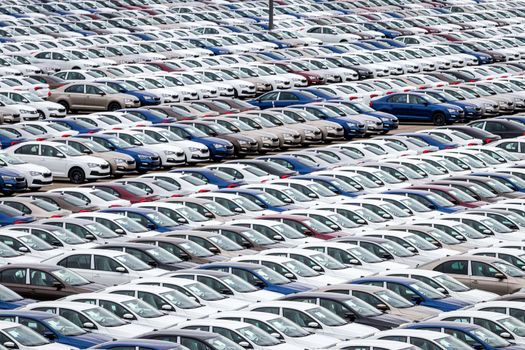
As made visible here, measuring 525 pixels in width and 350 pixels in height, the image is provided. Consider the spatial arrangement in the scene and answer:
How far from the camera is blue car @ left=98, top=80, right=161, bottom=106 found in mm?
57156

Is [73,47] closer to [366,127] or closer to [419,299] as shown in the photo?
[366,127]

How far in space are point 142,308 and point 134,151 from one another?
19.8 metres

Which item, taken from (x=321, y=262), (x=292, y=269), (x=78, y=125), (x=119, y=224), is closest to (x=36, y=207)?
(x=119, y=224)

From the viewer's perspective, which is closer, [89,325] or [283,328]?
[283,328]

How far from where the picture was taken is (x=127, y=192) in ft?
129

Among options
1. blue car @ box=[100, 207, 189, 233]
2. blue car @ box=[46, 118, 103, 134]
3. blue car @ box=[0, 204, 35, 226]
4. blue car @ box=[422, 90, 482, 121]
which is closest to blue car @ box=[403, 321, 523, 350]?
blue car @ box=[100, 207, 189, 233]

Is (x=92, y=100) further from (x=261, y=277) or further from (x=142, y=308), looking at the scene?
(x=142, y=308)

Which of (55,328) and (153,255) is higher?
(55,328)

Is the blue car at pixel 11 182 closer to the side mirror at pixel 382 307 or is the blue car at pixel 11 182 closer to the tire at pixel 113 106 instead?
the tire at pixel 113 106

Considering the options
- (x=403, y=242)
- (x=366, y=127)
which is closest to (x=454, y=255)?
(x=403, y=242)

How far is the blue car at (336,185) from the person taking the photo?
40.6m

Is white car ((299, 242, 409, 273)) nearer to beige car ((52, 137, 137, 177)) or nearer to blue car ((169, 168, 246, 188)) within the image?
blue car ((169, 168, 246, 188))

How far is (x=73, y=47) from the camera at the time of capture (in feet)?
231

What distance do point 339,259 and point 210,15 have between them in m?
57.2
